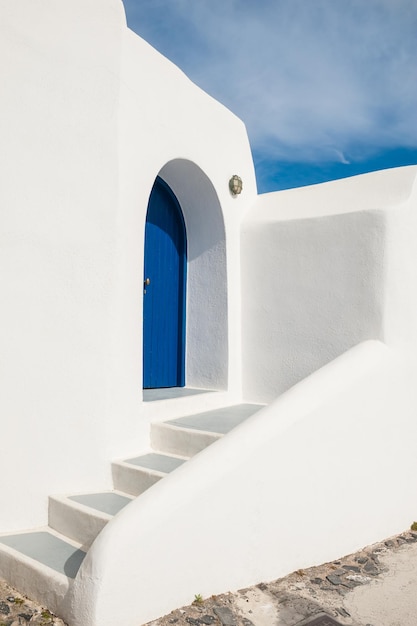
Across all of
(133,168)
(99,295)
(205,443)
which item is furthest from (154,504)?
(133,168)

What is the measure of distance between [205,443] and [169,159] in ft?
8.52

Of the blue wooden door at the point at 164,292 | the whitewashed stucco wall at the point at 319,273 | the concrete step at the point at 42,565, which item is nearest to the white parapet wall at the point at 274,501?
the concrete step at the point at 42,565

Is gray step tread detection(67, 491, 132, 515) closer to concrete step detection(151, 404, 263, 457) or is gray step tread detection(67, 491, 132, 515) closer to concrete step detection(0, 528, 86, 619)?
concrete step detection(0, 528, 86, 619)

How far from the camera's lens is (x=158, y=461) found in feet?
13.7

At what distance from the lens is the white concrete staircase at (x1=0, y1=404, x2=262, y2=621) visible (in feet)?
10.0

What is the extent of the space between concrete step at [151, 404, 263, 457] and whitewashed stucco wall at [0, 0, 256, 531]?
0.18 meters

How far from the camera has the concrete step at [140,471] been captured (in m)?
3.84

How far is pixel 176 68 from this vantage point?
5270 mm

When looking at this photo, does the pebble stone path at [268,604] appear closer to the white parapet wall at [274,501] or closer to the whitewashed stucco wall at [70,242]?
the white parapet wall at [274,501]

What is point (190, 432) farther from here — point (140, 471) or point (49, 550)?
point (49, 550)

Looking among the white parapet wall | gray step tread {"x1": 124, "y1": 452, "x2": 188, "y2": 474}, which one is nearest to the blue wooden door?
gray step tread {"x1": 124, "y1": 452, "x2": 188, "y2": 474}

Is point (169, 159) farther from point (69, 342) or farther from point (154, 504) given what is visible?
point (154, 504)

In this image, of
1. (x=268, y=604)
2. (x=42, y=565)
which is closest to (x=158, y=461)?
(x=42, y=565)

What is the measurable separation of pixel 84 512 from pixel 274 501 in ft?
4.02
